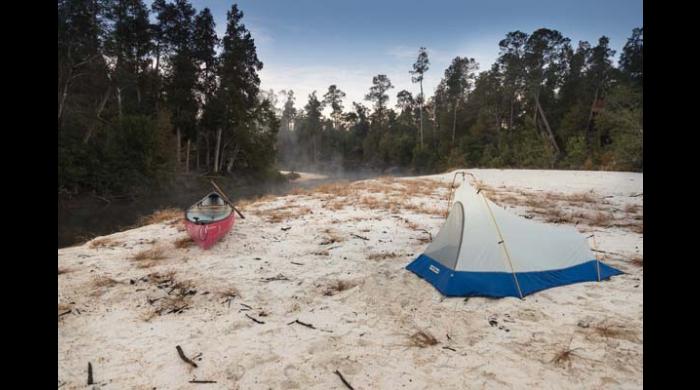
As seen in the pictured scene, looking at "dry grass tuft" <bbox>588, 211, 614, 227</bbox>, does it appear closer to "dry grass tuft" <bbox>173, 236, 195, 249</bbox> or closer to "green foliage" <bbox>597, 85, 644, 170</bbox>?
"dry grass tuft" <bbox>173, 236, 195, 249</bbox>

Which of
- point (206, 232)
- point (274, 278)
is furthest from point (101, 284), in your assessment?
point (274, 278)

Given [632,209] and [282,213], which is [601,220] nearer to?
[632,209]

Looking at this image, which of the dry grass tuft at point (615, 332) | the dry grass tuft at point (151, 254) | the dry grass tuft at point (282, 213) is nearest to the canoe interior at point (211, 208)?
the dry grass tuft at point (151, 254)

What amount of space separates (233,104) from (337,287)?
25.9 meters

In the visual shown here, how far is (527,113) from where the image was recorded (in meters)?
36.8

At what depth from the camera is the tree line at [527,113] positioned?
990 inches

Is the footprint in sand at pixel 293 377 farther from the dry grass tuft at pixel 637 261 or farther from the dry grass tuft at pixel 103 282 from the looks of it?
the dry grass tuft at pixel 637 261

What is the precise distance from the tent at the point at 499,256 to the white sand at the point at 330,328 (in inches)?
7.2

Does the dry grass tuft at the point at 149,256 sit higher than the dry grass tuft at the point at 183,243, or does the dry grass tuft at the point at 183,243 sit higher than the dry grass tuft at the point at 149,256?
the dry grass tuft at the point at 183,243

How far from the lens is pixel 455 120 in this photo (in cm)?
4372

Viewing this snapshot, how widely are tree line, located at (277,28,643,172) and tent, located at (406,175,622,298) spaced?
1953cm

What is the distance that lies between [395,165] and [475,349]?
49.5 metres

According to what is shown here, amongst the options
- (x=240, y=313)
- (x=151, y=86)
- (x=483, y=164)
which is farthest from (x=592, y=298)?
(x=483, y=164)

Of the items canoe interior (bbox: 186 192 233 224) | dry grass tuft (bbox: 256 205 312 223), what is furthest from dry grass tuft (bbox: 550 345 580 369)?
dry grass tuft (bbox: 256 205 312 223)
